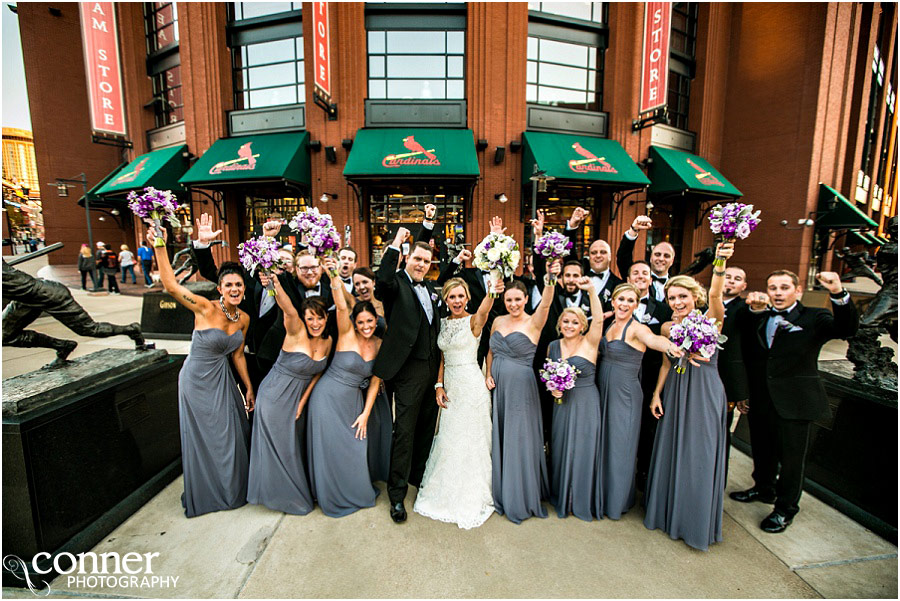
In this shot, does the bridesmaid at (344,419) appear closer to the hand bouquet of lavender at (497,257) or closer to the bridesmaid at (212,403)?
the bridesmaid at (212,403)

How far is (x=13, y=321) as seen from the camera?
137 inches

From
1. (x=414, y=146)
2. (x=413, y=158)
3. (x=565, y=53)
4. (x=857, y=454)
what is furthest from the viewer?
(x=565, y=53)

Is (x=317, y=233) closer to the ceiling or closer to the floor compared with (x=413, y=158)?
closer to the floor

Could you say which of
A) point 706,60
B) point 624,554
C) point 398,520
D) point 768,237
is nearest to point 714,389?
point 624,554

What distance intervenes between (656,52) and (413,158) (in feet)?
26.4

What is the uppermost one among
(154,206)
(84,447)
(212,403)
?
(154,206)

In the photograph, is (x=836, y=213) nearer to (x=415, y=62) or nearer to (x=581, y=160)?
(x=581, y=160)

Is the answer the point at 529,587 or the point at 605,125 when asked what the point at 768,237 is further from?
the point at 529,587

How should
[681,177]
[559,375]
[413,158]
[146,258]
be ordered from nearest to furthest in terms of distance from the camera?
[559,375] → [413,158] → [681,177] → [146,258]

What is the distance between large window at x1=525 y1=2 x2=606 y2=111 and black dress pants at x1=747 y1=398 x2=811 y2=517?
446 inches

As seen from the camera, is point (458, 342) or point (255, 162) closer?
point (458, 342)

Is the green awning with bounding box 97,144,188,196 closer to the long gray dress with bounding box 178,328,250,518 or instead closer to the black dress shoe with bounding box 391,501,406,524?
the long gray dress with bounding box 178,328,250,518

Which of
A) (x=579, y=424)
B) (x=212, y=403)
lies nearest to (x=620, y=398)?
(x=579, y=424)

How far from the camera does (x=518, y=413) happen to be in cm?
329
